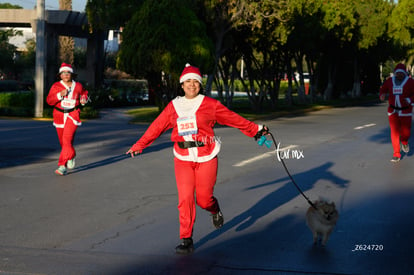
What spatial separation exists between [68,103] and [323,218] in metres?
6.74

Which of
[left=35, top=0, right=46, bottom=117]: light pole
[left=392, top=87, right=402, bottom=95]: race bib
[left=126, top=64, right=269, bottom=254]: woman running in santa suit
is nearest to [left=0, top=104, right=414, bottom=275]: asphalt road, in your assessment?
[left=126, top=64, right=269, bottom=254]: woman running in santa suit

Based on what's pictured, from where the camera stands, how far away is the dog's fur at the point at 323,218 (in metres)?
6.88

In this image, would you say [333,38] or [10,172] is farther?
[333,38]

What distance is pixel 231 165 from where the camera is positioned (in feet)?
45.1

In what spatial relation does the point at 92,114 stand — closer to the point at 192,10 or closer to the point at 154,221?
the point at 192,10

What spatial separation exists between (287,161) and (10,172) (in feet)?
17.2

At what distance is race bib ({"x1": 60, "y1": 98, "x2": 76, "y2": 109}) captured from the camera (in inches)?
492

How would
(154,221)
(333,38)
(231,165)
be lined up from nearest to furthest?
(154,221) → (231,165) → (333,38)

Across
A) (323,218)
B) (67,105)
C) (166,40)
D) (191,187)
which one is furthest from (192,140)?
(166,40)

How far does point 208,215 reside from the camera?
8758 mm

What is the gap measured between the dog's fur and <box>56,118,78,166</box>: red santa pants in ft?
20.2

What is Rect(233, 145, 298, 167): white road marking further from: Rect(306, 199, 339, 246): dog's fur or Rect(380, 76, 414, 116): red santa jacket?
Rect(306, 199, 339, 246): dog's fur

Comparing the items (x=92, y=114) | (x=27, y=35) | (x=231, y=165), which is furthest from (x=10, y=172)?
(x=27, y=35)

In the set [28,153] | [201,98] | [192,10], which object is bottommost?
[28,153]
